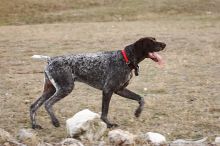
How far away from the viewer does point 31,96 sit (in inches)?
505

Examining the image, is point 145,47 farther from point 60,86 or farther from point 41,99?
point 41,99

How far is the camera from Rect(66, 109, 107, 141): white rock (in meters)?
8.72

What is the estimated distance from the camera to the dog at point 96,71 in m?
10.0

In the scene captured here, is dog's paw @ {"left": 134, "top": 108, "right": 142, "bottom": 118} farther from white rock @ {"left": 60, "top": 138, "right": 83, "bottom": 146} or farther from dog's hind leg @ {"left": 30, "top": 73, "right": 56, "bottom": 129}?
white rock @ {"left": 60, "top": 138, "right": 83, "bottom": 146}

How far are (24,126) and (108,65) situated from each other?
1.76 metres

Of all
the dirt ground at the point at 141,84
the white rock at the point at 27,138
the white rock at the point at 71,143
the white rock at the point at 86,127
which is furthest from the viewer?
the dirt ground at the point at 141,84

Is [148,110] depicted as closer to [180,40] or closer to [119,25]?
[180,40]

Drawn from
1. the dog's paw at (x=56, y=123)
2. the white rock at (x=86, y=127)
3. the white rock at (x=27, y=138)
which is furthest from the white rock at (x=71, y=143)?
the dog's paw at (x=56, y=123)

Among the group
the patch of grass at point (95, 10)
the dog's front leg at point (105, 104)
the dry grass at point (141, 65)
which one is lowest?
the patch of grass at point (95, 10)

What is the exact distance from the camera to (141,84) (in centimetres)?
1439

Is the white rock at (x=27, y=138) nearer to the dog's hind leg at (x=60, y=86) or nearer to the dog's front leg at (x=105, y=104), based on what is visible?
the dog's hind leg at (x=60, y=86)

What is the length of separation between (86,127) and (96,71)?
66.4 inches

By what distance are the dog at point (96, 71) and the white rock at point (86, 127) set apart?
1.05 metres

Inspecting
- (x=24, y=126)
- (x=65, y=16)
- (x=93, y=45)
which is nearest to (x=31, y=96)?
(x=24, y=126)
